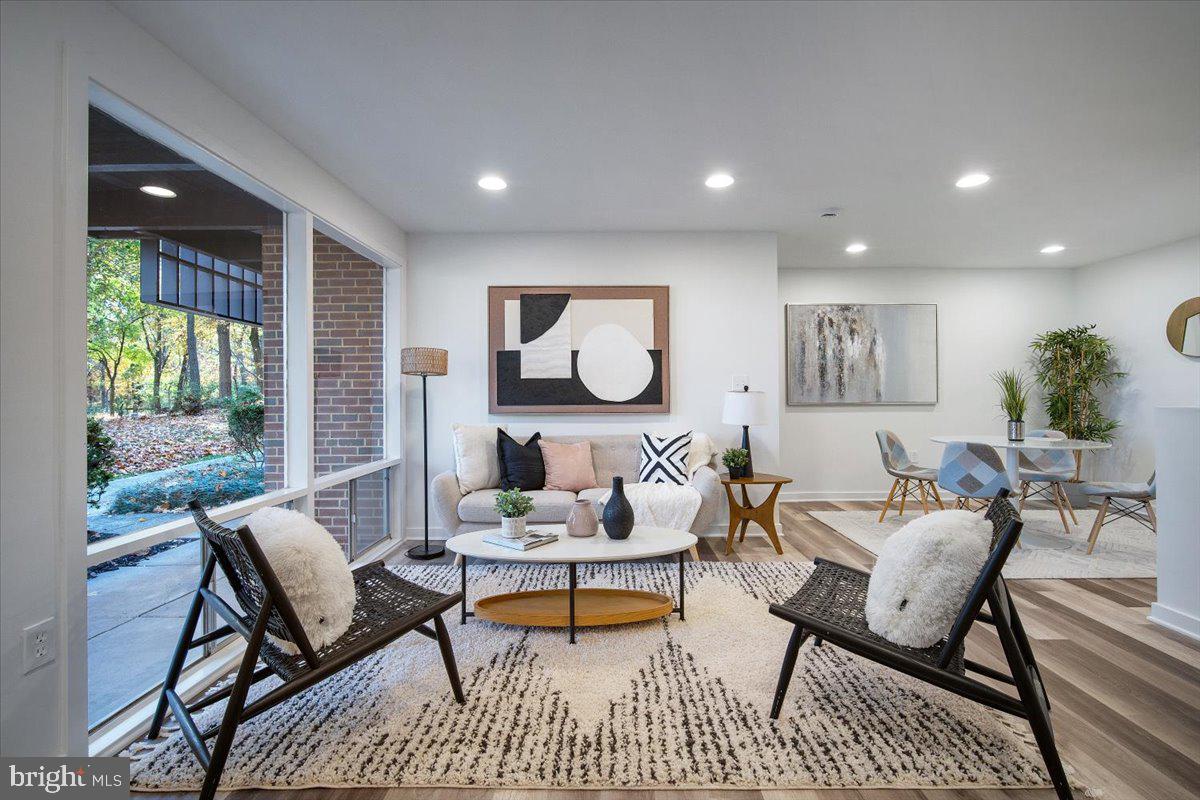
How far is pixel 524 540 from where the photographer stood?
2.80 m

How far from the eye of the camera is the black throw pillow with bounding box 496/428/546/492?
432cm

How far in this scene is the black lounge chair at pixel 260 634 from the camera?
5.17 feet

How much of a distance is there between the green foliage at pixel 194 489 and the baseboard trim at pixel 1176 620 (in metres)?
4.59

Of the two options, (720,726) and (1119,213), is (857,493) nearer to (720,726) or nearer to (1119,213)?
(1119,213)

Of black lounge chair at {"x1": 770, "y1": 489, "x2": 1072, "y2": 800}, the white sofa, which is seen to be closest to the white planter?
the white sofa

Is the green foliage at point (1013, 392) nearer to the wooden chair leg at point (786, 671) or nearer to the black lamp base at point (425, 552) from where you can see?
the wooden chair leg at point (786, 671)

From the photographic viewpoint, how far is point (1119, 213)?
4.42 m

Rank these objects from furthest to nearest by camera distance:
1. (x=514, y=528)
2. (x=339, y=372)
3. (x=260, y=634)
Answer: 1. (x=339, y=372)
2. (x=514, y=528)
3. (x=260, y=634)

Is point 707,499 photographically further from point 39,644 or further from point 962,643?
point 39,644

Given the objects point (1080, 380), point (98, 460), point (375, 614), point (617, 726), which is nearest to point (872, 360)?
point (1080, 380)

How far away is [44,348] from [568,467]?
314 centimetres

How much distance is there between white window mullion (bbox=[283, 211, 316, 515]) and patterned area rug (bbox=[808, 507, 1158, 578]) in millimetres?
3804

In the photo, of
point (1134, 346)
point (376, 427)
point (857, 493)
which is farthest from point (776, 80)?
point (1134, 346)

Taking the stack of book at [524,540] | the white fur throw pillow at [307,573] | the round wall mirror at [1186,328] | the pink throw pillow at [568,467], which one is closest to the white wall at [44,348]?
the white fur throw pillow at [307,573]
